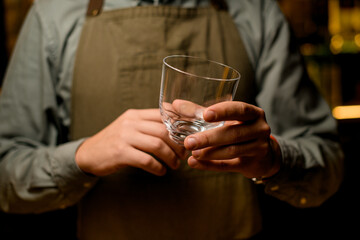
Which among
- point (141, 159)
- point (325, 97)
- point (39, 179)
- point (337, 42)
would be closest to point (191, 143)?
point (141, 159)

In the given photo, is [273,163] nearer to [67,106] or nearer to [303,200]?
[303,200]

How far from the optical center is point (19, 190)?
29.6 inches

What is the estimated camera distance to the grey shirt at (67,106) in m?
0.75

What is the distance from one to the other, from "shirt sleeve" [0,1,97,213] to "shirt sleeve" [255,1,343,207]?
47 cm

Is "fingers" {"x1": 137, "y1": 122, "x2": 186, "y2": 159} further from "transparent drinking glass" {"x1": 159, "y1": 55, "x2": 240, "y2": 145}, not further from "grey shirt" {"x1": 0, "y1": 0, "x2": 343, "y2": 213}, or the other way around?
"grey shirt" {"x1": 0, "y1": 0, "x2": 343, "y2": 213}

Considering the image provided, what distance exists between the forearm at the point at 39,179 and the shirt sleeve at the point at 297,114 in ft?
1.52

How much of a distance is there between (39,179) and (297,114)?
0.64m

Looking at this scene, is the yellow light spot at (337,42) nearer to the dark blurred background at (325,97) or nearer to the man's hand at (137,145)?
the dark blurred background at (325,97)

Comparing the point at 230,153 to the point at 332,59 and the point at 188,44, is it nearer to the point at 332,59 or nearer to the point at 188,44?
the point at 188,44

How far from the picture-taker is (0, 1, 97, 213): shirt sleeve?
0.74 m

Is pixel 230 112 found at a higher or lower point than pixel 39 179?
higher

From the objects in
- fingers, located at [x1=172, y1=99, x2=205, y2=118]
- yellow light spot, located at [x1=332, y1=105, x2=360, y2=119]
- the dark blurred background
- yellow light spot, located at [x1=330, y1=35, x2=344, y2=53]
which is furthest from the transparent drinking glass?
yellow light spot, located at [x1=330, y1=35, x2=344, y2=53]

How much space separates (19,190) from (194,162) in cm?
46

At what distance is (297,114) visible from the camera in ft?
2.69
